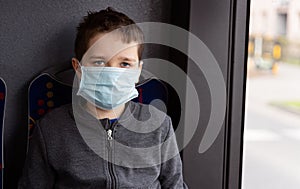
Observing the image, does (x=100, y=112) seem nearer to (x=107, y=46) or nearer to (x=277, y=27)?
(x=107, y=46)

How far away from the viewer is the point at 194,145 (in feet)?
5.19

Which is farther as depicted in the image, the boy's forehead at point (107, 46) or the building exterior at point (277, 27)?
the building exterior at point (277, 27)

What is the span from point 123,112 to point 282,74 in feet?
3.09

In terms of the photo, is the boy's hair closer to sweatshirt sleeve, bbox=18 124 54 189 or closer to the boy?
the boy

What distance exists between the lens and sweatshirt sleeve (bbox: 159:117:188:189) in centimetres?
140

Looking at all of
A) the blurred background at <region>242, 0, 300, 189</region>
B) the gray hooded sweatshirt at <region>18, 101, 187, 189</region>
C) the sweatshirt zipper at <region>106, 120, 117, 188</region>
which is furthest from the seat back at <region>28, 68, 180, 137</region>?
the blurred background at <region>242, 0, 300, 189</region>

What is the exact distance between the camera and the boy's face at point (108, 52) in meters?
1.29

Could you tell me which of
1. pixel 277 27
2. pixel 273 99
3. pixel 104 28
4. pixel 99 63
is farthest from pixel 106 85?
pixel 273 99

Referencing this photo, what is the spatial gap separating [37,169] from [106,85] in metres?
0.33

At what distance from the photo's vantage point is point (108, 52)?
50.8 inches

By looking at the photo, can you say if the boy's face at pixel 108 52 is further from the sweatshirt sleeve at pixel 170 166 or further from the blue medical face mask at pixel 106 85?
the sweatshirt sleeve at pixel 170 166

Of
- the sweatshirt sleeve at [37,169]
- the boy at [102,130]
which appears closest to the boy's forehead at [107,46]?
the boy at [102,130]

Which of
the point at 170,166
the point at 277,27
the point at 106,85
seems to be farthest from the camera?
the point at 277,27

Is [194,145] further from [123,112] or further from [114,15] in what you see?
[114,15]
